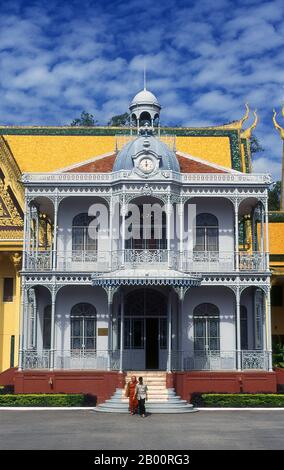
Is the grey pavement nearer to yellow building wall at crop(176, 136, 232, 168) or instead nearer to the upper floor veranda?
the upper floor veranda

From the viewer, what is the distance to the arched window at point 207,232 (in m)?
29.8

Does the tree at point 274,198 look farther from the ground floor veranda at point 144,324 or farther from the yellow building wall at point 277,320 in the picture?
the ground floor veranda at point 144,324

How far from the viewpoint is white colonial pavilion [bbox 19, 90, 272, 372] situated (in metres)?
27.8

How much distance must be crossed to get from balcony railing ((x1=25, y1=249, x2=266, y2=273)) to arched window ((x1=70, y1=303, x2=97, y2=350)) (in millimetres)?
1723

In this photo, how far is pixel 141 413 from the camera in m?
22.5

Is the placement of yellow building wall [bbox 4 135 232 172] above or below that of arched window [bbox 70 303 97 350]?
above

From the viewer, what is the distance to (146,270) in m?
27.1

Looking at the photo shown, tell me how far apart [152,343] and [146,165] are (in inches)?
282

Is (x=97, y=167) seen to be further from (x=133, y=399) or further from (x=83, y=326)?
(x=133, y=399)

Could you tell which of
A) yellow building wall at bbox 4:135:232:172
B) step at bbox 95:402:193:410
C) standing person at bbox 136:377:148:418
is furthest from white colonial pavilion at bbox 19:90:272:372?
yellow building wall at bbox 4:135:232:172

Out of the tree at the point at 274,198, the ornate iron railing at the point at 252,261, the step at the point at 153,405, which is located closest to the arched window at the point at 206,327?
the ornate iron railing at the point at 252,261
